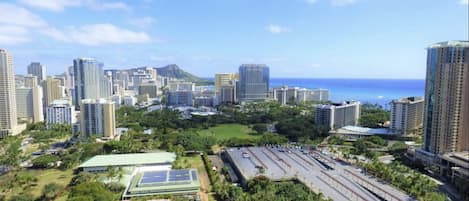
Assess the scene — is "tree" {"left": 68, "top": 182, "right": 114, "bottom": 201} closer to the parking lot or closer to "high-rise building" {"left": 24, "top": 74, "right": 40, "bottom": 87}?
the parking lot

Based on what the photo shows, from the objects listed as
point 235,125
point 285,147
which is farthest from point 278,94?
point 285,147

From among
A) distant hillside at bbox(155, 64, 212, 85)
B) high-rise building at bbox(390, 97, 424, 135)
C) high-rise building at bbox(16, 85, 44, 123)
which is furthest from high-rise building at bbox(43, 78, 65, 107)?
distant hillside at bbox(155, 64, 212, 85)

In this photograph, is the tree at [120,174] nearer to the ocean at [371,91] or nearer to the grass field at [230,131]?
the grass field at [230,131]

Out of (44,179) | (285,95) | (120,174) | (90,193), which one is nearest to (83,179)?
(120,174)

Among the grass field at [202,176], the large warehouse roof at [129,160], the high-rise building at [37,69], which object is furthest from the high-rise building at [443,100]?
the high-rise building at [37,69]

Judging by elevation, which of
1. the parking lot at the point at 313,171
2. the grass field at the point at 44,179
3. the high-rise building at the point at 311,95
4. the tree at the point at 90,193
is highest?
the high-rise building at the point at 311,95

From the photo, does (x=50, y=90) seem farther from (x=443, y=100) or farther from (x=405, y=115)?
(x=443, y=100)
